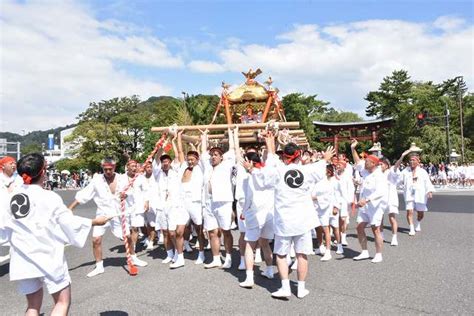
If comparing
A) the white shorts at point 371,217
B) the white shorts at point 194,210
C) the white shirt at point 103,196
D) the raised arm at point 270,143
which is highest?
the raised arm at point 270,143

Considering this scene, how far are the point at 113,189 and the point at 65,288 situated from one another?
3.30m

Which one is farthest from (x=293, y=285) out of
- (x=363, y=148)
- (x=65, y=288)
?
(x=363, y=148)

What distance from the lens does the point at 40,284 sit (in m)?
3.58

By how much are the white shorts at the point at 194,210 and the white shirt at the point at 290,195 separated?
6.17 feet

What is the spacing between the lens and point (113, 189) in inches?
266

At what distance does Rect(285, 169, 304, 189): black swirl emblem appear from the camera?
5.06 meters

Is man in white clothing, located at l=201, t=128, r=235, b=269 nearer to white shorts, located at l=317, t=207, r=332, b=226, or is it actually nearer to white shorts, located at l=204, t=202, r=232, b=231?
white shorts, located at l=204, t=202, r=232, b=231

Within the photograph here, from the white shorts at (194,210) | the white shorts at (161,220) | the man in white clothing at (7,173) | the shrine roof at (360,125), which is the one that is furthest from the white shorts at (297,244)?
the shrine roof at (360,125)

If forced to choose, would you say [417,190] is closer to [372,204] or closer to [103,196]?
[372,204]

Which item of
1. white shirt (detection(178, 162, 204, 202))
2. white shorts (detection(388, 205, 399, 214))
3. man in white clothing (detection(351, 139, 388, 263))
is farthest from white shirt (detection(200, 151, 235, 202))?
white shorts (detection(388, 205, 399, 214))

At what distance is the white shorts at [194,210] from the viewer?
6.75 metres

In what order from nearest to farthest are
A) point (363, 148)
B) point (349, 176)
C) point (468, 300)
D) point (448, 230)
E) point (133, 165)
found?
1. point (468, 300)
2. point (133, 165)
3. point (349, 176)
4. point (448, 230)
5. point (363, 148)

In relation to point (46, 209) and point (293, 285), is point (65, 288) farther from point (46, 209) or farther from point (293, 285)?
point (293, 285)

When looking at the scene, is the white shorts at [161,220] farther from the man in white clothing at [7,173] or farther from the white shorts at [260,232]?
the man in white clothing at [7,173]
